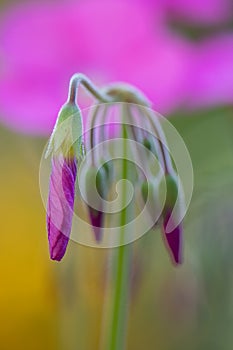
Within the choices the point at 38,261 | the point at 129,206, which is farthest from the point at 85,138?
the point at 38,261

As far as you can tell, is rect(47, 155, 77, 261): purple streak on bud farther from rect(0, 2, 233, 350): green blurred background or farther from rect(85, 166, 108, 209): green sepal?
rect(0, 2, 233, 350): green blurred background

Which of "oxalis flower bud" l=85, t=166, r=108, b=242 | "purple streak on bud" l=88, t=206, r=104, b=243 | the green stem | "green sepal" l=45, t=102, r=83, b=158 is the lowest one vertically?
the green stem

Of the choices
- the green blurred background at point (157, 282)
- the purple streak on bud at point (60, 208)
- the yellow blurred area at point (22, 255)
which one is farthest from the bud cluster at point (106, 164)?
the yellow blurred area at point (22, 255)

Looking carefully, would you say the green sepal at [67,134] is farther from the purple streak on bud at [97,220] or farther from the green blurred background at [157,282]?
the green blurred background at [157,282]

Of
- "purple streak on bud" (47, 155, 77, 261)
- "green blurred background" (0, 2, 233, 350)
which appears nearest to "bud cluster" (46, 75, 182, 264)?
"purple streak on bud" (47, 155, 77, 261)

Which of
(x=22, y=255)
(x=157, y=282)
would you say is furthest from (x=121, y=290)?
(x=22, y=255)

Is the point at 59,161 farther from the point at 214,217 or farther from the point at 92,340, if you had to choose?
the point at 92,340
